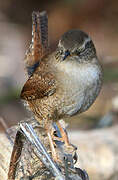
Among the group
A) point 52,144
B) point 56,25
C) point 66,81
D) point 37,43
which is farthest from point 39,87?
point 56,25

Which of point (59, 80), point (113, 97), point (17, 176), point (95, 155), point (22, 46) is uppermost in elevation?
point (22, 46)

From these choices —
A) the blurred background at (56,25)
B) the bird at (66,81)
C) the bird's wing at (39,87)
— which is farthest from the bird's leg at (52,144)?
the blurred background at (56,25)

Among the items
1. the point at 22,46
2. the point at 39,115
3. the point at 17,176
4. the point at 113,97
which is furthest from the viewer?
the point at 22,46

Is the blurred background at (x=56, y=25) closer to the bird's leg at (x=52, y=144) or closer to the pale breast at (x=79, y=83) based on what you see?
the bird's leg at (x=52, y=144)

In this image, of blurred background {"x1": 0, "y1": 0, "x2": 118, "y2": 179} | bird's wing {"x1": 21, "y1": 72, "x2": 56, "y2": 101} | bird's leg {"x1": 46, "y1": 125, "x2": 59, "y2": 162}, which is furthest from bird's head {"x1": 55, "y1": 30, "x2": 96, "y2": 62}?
blurred background {"x1": 0, "y1": 0, "x2": 118, "y2": 179}

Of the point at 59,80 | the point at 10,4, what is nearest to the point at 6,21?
the point at 10,4

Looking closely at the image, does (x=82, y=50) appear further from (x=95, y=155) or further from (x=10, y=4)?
(x=10, y=4)

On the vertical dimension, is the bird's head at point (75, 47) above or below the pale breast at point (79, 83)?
above

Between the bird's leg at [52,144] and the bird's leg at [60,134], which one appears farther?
the bird's leg at [60,134]
